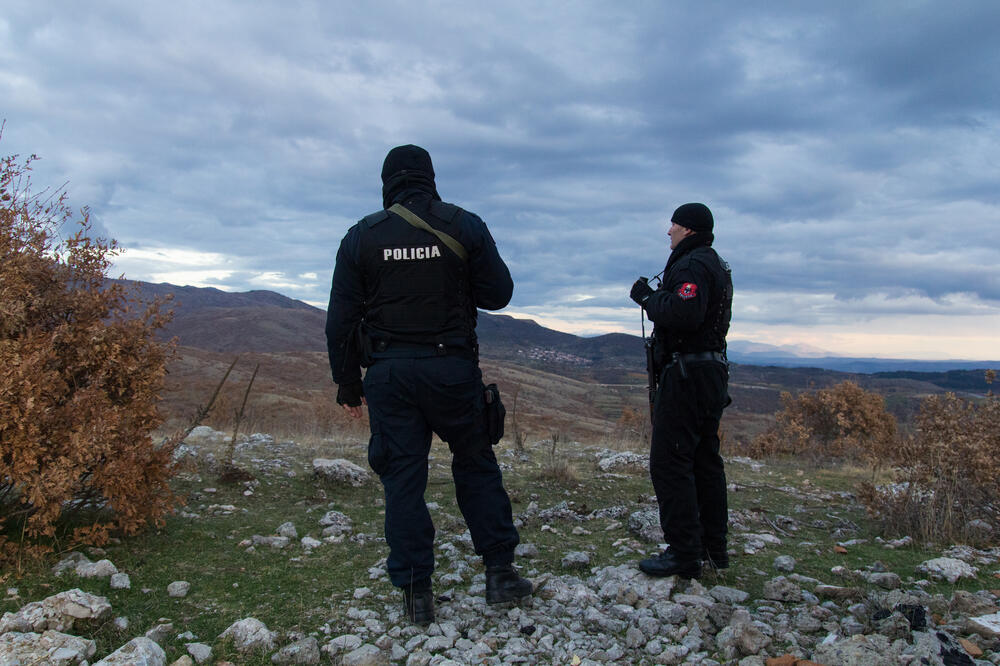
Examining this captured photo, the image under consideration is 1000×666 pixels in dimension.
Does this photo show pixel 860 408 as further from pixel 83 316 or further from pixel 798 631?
pixel 83 316

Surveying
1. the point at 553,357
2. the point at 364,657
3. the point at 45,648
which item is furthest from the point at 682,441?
the point at 553,357

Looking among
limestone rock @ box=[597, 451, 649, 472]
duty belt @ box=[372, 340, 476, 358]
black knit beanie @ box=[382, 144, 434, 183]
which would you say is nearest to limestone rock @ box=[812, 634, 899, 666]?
duty belt @ box=[372, 340, 476, 358]

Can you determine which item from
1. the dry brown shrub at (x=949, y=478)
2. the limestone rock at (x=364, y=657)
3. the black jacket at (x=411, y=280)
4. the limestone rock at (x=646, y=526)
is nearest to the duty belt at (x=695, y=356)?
the black jacket at (x=411, y=280)

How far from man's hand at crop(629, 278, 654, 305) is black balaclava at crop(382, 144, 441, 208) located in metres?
1.33

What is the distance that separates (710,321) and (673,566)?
147 centimetres

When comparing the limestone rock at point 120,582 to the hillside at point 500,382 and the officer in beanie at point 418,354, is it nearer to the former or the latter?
the hillside at point 500,382

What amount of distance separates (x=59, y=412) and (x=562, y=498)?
14.4ft

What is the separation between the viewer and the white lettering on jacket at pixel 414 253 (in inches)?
134

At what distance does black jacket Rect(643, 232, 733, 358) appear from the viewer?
12.0 ft

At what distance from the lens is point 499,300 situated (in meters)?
3.60

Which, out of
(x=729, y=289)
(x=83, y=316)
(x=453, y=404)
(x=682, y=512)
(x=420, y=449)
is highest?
(x=729, y=289)

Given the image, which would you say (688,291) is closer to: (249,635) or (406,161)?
(406,161)

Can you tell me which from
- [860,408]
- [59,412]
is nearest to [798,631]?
[59,412]

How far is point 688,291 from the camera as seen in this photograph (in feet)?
12.0
